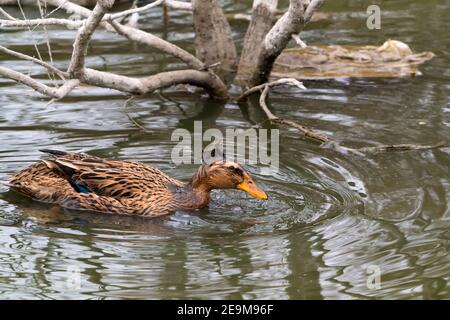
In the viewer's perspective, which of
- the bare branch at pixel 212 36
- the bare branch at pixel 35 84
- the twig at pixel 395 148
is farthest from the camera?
the bare branch at pixel 212 36

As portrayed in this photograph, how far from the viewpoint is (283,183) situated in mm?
9219

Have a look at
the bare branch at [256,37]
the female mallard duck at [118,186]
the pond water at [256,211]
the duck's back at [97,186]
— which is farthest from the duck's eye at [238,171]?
the bare branch at [256,37]

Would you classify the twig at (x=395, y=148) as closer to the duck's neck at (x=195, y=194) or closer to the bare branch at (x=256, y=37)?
the duck's neck at (x=195, y=194)

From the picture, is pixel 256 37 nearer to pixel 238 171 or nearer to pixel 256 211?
pixel 238 171

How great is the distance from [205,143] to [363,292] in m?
4.19

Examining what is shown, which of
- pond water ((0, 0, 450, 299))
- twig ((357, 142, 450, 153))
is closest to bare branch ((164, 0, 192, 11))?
pond water ((0, 0, 450, 299))

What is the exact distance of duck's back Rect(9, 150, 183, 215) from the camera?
872 cm

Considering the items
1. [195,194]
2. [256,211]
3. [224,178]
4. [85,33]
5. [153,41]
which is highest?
[153,41]

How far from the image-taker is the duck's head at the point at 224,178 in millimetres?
8672

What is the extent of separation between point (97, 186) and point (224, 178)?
123cm

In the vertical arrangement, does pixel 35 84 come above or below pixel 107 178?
above

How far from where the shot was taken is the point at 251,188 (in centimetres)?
863

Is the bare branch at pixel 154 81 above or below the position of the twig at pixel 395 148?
above

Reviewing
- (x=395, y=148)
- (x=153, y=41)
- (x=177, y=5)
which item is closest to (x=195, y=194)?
(x=395, y=148)
